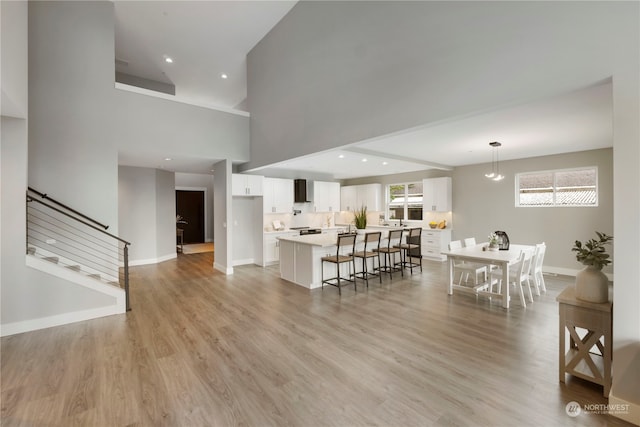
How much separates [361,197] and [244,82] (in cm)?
526

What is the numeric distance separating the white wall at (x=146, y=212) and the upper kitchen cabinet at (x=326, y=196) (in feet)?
14.2

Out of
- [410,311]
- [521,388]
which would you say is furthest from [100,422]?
[410,311]

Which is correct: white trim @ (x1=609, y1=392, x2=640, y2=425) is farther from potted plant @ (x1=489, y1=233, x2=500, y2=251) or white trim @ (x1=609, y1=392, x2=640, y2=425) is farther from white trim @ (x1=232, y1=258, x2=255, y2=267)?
white trim @ (x1=232, y1=258, x2=255, y2=267)

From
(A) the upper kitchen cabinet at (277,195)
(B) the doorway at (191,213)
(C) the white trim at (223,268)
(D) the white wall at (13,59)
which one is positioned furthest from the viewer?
(B) the doorway at (191,213)

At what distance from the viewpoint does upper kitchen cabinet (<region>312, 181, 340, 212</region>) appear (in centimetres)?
909

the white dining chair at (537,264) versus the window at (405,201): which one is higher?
the window at (405,201)

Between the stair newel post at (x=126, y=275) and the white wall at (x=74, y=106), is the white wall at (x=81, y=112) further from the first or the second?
the stair newel post at (x=126, y=275)

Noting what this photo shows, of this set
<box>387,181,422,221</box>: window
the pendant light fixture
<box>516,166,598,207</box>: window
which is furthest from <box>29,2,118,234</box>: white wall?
<box>516,166,598,207</box>: window

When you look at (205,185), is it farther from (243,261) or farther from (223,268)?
(223,268)

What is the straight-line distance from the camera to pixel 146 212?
7.77 meters

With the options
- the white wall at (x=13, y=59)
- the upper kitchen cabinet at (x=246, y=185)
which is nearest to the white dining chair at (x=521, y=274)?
the upper kitchen cabinet at (x=246, y=185)

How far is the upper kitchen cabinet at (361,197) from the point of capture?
9703 millimetres

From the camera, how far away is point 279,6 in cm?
541

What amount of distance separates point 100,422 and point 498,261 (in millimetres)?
4851
